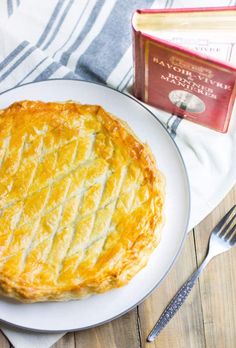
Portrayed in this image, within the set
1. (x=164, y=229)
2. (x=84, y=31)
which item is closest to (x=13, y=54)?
(x=84, y=31)

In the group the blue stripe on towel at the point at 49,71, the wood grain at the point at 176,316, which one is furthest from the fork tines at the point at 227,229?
the blue stripe on towel at the point at 49,71

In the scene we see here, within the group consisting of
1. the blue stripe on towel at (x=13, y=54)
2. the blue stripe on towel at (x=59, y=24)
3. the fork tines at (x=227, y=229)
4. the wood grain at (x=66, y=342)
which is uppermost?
the blue stripe on towel at (x=59, y=24)

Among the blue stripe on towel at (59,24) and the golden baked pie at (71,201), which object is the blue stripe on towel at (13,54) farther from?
the golden baked pie at (71,201)

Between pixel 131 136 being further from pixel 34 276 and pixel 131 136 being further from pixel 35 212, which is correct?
pixel 34 276

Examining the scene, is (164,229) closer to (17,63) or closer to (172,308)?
(172,308)

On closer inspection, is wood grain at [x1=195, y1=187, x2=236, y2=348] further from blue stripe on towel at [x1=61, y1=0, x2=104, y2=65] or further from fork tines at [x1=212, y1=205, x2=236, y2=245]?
blue stripe on towel at [x1=61, y1=0, x2=104, y2=65]

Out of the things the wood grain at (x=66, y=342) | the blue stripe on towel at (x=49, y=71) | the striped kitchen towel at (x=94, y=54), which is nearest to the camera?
the wood grain at (x=66, y=342)

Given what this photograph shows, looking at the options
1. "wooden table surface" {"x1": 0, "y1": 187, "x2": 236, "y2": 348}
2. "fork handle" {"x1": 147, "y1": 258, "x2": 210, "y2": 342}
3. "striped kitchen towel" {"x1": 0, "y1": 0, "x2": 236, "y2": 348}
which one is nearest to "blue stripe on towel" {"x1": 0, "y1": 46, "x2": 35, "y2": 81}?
"striped kitchen towel" {"x1": 0, "y1": 0, "x2": 236, "y2": 348}
